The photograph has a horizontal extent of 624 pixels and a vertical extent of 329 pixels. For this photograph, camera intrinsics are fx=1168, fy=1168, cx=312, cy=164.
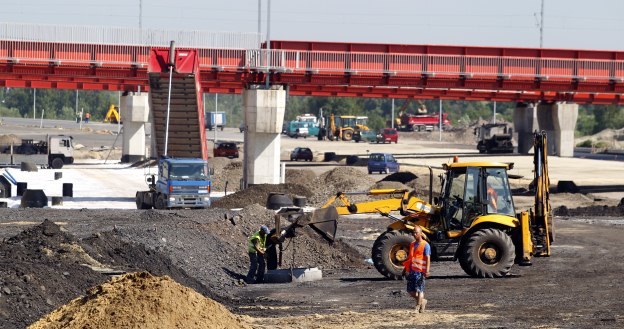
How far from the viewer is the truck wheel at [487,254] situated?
28.9 meters

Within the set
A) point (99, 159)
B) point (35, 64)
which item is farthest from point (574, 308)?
point (99, 159)

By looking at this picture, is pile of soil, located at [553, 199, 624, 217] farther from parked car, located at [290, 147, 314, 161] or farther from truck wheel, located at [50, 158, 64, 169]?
parked car, located at [290, 147, 314, 161]

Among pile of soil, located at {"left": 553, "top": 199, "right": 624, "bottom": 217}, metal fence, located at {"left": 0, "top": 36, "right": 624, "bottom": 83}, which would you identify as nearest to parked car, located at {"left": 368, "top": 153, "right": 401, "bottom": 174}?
metal fence, located at {"left": 0, "top": 36, "right": 624, "bottom": 83}

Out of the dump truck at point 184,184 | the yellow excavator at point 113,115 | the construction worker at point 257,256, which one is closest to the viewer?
the construction worker at point 257,256

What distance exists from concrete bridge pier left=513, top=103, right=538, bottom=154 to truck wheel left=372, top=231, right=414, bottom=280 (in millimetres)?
71342

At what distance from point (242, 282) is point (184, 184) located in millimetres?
18999

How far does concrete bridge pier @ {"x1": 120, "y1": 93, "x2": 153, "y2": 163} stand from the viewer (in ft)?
308

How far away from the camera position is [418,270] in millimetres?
23922

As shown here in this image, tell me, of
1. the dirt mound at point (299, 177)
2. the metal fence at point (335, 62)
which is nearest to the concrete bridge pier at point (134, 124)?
the dirt mound at point (299, 177)

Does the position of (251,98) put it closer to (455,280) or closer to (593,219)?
(593,219)

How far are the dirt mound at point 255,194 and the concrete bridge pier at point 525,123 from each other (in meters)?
45.7

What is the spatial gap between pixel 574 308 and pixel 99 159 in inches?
3257

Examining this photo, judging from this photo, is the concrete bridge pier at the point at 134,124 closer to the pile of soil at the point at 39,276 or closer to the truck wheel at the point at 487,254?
the pile of soil at the point at 39,276

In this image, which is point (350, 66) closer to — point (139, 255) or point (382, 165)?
point (382, 165)
